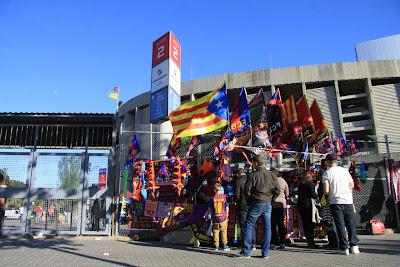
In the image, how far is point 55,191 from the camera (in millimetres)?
11344

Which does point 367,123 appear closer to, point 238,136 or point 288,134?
point 288,134

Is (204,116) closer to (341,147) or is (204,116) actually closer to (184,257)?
(184,257)

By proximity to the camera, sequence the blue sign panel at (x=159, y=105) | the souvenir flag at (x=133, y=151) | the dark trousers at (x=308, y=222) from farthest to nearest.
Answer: the souvenir flag at (x=133, y=151) → the blue sign panel at (x=159, y=105) → the dark trousers at (x=308, y=222)

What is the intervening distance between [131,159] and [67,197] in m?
2.59

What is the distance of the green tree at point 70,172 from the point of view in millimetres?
11430

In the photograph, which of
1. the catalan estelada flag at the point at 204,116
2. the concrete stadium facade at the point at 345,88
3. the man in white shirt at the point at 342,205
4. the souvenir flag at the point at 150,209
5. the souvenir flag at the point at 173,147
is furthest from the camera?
the concrete stadium facade at the point at 345,88

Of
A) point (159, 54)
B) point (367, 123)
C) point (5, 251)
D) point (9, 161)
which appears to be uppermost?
point (367, 123)

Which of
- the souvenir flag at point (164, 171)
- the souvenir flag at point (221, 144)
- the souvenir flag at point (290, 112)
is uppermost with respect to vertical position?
the souvenir flag at point (290, 112)

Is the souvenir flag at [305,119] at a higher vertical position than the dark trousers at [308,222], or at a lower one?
higher

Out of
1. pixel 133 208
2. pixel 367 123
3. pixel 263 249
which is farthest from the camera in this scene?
pixel 367 123

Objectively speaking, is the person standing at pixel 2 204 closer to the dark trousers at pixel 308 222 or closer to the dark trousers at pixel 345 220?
the dark trousers at pixel 308 222

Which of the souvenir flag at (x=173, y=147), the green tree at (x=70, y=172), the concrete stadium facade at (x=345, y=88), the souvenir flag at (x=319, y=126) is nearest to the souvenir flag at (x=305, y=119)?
the souvenir flag at (x=319, y=126)

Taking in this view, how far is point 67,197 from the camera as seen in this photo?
11.3m

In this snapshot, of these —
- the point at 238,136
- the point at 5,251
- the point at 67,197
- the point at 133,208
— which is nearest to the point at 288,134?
the point at 238,136
